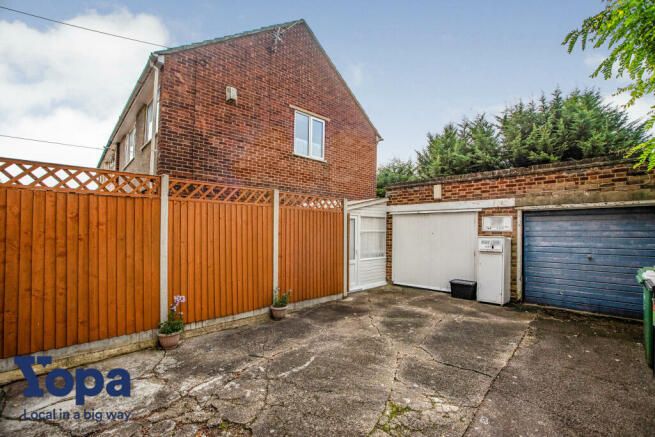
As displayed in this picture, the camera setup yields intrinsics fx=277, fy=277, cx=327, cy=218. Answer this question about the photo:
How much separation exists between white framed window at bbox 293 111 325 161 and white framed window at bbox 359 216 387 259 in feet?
8.39

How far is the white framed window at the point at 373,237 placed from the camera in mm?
8320

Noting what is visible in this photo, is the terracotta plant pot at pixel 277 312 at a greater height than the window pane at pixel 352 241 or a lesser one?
lesser

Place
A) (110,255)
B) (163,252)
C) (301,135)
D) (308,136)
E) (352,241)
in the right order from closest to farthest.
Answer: (110,255), (163,252), (352,241), (301,135), (308,136)

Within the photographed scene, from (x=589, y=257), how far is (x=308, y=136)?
752 centimetres

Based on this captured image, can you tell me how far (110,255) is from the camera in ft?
12.7

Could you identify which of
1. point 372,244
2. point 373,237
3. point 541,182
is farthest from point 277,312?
point 541,182

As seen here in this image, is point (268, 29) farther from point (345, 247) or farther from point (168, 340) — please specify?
point (168, 340)

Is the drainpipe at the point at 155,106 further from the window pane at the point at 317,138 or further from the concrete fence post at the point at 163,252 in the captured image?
the window pane at the point at 317,138

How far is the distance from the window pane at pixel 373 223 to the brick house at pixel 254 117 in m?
1.50

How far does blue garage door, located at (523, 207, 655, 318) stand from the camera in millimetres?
5453

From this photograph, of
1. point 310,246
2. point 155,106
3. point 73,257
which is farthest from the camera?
point 310,246

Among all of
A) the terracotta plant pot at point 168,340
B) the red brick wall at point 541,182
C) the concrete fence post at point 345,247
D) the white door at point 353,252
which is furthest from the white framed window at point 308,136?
the terracotta plant pot at point 168,340

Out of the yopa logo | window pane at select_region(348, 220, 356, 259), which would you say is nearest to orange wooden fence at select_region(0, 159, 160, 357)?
the yopa logo

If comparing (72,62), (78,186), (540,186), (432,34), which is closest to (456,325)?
(540,186)
